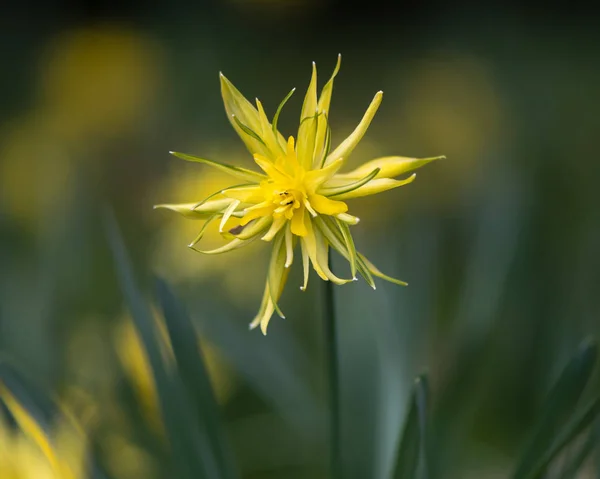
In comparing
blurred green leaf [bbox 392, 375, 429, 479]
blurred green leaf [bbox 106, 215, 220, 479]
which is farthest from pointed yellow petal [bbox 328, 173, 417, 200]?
blurred green leaf [bbox 106, 215, 220, 479]

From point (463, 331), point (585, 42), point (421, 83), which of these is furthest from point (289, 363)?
point (585, 42)

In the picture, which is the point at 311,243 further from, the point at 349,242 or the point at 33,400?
the point at 33,400

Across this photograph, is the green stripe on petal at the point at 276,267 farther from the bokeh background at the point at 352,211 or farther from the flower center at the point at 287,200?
the bokeh background at the point at 352,211

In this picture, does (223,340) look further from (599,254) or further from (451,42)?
(451,42)

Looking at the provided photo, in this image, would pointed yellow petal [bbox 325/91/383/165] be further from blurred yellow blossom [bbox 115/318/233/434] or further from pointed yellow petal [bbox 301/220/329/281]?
blurred yellow blossom [bbox 115/318/233/434]

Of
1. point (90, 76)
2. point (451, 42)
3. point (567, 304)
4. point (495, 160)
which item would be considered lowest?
point (567, 304)

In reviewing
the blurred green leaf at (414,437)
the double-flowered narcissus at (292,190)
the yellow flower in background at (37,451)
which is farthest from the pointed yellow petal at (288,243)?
the yellow flower in background at (37,451)

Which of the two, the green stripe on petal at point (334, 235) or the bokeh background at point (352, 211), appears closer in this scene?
the green stripe on petal at point (334, 235)
